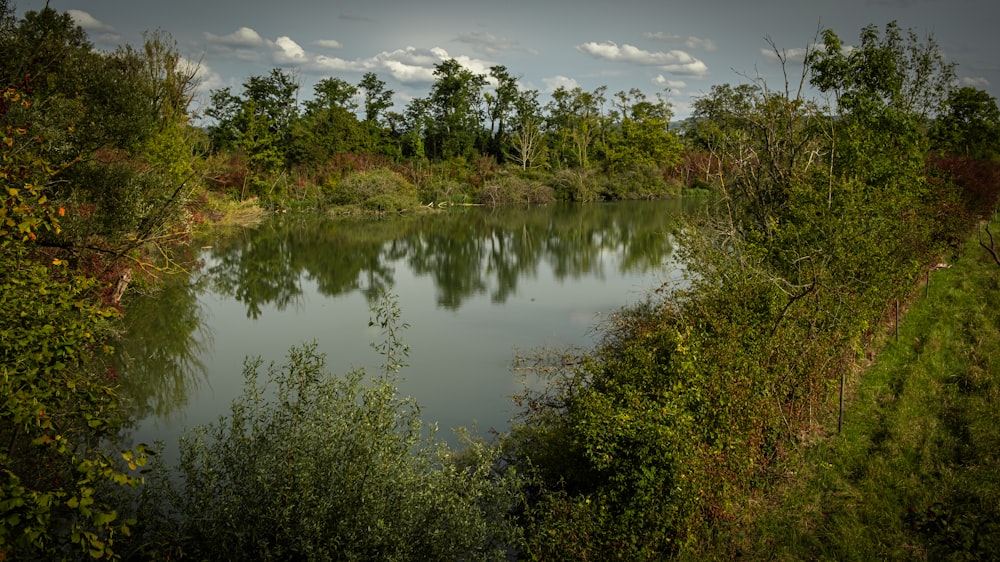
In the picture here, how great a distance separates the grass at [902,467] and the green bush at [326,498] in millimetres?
2419

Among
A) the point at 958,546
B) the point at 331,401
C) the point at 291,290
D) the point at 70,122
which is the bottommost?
the point at 291,290

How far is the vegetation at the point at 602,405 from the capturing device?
4.59 meters

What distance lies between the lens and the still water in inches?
435

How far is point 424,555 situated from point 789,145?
10359 mm

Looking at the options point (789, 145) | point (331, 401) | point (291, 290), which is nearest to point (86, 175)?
point (291, 290)

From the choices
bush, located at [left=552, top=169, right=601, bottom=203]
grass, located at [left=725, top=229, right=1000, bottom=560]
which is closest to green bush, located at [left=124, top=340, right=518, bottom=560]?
grass, located at [left=725, top=229, right=1000, bottom=560]

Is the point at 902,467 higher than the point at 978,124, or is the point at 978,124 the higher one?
the point at 978,124

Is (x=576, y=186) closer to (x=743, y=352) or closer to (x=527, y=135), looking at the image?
(x=527, y=135)

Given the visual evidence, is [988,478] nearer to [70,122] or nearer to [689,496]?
[689,496]

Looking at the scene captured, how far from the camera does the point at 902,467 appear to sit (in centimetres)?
688

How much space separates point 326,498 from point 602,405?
2367mm

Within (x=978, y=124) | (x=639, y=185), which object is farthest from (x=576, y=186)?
(x=978, y=124)

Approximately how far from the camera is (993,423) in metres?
7.49

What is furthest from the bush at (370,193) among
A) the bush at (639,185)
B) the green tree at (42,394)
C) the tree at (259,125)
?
the green tree at (42,394)
